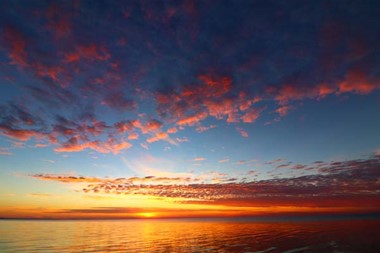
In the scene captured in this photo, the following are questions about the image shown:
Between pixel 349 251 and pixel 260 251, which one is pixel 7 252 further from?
pixel 349 251

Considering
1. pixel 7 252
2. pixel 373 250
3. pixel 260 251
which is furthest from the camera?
pixel 7 252

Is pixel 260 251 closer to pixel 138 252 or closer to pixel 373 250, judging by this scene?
pixel 373 250

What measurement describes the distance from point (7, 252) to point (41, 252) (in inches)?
212

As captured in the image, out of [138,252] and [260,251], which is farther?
[138,252]

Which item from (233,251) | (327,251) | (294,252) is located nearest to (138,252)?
(233,251)

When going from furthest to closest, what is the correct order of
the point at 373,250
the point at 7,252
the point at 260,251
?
1. the point at 7,252
2. the point at 260,251
3. the point at 373,250

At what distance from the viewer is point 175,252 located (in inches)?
1572

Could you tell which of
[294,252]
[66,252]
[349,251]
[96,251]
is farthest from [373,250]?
[66,252]

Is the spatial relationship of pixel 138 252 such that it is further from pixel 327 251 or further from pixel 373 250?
pixel 373 250

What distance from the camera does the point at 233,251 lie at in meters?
38.8

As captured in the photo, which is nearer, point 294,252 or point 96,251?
point 294,252

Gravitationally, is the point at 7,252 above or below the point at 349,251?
above

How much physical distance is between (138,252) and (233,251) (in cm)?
1579

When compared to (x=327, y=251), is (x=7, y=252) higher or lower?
higher
